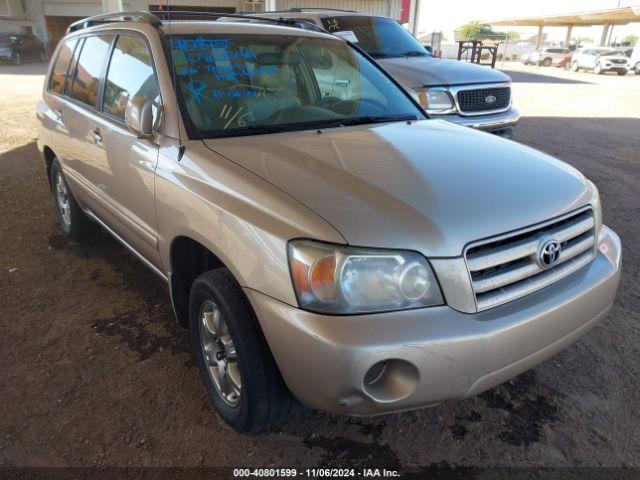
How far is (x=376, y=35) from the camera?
7586mm

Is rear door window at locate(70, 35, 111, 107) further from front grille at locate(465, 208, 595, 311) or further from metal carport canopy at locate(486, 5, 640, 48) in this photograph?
metal carport canopy at locate(486, 5, 640, 48)

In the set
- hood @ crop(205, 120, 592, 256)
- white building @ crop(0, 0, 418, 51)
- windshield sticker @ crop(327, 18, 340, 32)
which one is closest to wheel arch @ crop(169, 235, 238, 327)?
hood @ crop(205, 120, 592, 256)

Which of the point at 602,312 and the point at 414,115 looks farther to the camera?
the point at 414,115

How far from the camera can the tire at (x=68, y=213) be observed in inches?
163

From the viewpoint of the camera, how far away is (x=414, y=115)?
10.5 feet

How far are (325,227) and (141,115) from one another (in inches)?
47.1

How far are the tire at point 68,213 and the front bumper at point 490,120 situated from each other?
412 centimetres

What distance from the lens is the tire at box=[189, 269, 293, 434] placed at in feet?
6.56

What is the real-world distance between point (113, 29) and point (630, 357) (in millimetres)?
3658

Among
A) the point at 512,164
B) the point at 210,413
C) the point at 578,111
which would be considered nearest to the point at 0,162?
the point at 210,413

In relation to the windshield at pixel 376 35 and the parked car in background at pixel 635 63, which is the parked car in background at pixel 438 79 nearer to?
the windshield at pixel 376 35

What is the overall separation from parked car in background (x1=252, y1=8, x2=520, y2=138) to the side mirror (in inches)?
154

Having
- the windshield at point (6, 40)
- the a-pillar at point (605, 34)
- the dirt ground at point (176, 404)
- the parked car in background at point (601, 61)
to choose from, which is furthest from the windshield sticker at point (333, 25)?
the a-pillar at point (605, 34)

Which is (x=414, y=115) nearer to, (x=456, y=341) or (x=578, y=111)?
(x=456, y=341)
